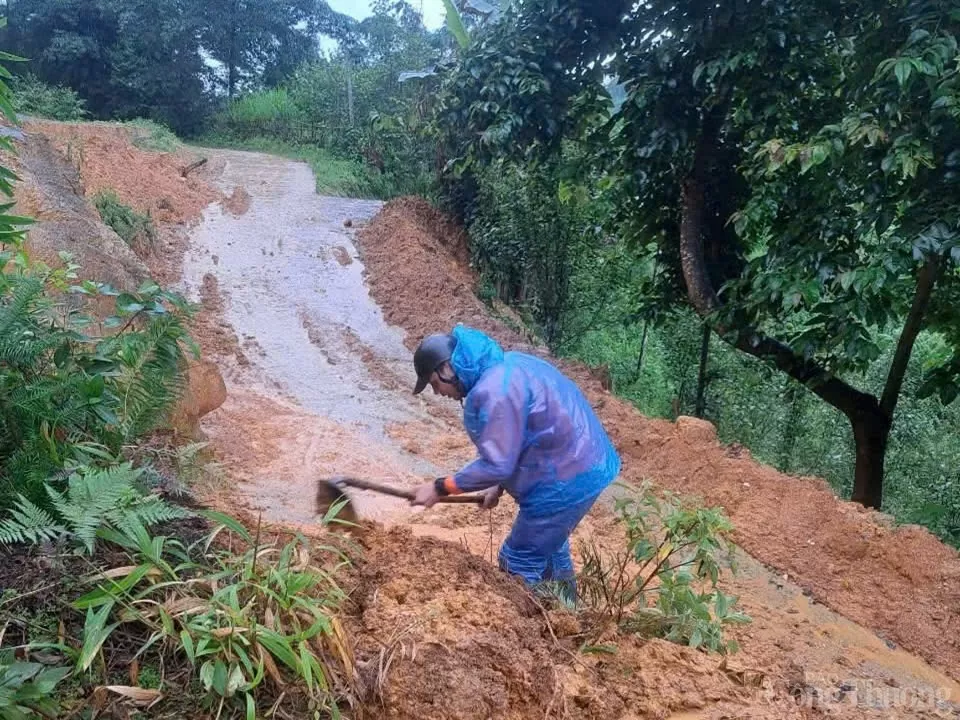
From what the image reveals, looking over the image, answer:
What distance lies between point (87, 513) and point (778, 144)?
4.74 metres

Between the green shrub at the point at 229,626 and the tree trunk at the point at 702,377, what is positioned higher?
the tree trunk at the point at 702,377

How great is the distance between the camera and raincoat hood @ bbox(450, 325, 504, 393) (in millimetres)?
3373

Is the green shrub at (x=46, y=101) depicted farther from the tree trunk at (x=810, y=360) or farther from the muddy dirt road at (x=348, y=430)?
the tree trunk at (x=810, y=360)

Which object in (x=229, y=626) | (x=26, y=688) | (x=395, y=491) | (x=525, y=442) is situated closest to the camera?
(x=26, y=688)

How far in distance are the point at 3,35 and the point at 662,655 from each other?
25.8m

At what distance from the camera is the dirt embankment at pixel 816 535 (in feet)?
14.9

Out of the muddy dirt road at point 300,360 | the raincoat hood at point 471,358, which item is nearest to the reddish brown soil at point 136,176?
the muddy dirt road at point 300,360

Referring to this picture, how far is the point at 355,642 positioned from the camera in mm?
2549

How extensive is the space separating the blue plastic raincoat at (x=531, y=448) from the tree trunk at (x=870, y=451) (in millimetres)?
4123

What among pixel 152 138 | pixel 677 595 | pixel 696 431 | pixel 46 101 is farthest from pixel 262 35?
pixel 677 595

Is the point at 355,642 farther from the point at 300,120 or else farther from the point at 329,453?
the point at 300,120

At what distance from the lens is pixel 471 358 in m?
3.37

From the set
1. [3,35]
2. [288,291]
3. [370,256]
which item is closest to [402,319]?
[288,291]

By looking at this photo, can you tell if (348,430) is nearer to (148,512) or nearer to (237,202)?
(148,512)
